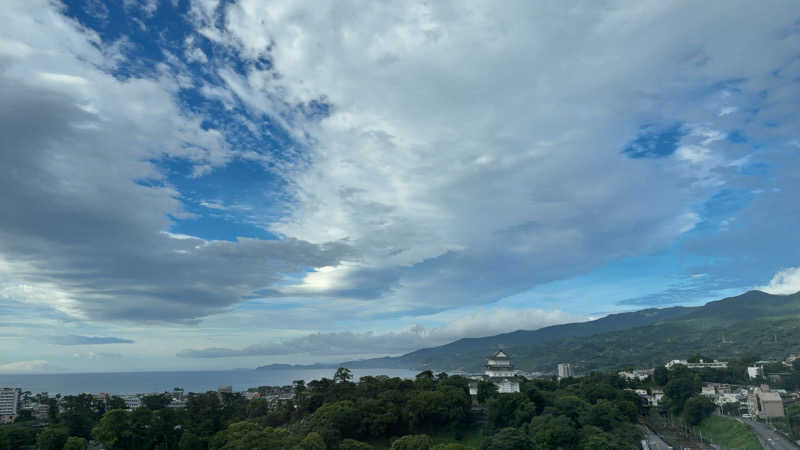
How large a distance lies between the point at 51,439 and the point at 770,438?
6076 cm

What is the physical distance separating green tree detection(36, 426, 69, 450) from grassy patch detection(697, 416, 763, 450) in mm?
57471

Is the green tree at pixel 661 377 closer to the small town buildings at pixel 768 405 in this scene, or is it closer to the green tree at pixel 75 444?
the small town buildings at pixel 768 405

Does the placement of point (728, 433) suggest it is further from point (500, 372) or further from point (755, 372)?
point (755, 372)

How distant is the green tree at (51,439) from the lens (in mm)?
40438

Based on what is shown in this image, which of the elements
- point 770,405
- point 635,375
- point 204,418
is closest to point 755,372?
point 635,375

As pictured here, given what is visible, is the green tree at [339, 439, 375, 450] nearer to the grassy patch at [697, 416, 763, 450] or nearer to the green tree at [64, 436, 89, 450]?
the green tree at [64, 436, 89, 450]

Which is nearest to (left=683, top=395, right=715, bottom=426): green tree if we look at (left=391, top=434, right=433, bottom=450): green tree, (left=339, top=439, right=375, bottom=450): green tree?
(left=391, top=434, right=433, bottom=450): green tree

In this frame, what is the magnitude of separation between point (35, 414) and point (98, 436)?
31.4m

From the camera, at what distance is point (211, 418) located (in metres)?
46.3

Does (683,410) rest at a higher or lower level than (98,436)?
lower

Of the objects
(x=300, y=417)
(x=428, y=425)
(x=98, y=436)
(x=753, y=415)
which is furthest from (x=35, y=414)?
(x=753, y=415)

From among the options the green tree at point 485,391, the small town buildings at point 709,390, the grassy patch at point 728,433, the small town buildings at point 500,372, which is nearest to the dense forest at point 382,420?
the green tree at point 485,391

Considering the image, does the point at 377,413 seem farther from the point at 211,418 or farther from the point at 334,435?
the point at 211,418

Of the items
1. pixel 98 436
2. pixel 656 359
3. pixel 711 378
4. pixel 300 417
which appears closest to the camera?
pixel 98 436
